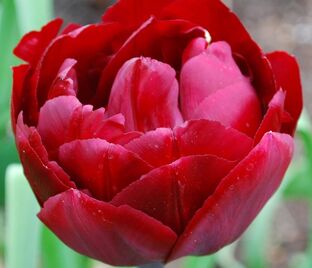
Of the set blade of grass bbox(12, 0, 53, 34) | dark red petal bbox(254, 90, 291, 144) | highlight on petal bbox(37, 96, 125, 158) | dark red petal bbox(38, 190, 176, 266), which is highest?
highlight on petal bbox(37, 96, 125, 158)

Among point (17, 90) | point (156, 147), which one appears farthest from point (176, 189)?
point (17, 90)

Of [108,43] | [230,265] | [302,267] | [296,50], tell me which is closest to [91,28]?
[108,43]

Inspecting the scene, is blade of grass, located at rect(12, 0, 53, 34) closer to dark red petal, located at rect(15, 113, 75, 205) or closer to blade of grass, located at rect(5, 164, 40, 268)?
blade of grass, located at rect(5, 164, 40, 268)

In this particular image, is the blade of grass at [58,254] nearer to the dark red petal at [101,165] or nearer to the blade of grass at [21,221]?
the blade of grass at [21,221]

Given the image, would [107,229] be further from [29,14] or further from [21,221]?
[29,14]

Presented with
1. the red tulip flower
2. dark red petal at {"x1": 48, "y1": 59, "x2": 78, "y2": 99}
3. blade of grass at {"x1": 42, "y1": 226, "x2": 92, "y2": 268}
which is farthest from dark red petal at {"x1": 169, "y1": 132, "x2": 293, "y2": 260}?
blade of grass at {"x1": 42, "y1": 226, "x2": 92, "y2": 268}

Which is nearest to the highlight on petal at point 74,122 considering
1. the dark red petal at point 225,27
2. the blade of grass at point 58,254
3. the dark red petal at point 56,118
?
the dark red petal at point 56,118
